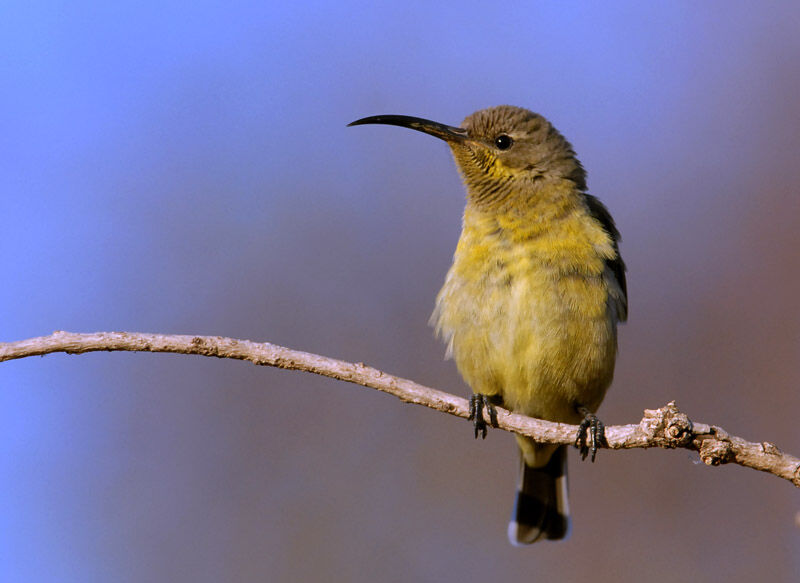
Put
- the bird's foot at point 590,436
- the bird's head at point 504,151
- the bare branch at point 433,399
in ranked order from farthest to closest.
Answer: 1. the bird's head at point 504,151
2. the bird's foot at point 590,436
3. the bare branch at point 433,399

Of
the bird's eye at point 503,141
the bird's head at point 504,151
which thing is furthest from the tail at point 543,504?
the bird's eye at point 503,141

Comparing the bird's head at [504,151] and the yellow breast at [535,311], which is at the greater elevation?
the bird's head at [504,151]

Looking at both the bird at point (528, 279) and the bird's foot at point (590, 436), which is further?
the bird at point (528, 279)

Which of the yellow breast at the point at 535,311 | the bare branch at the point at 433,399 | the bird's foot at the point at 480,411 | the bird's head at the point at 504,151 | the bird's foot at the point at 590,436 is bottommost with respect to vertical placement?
the bare branch at the point at 433,399

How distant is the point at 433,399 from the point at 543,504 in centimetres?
288

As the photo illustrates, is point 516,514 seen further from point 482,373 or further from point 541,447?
point 482,373

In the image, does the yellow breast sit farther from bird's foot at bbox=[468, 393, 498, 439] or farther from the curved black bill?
the curved black bill

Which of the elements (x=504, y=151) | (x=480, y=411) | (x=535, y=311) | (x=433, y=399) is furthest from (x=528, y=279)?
(x=433, y=399)

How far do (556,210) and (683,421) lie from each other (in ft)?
7.68

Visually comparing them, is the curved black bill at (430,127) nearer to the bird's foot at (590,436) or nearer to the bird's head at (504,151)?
the bird's head at (504,151)

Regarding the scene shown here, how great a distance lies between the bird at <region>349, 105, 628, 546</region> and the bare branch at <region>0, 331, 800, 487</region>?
632 mm

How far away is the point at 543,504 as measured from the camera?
21.1 feet

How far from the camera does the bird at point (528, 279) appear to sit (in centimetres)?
498

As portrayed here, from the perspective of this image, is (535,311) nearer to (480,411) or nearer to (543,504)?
(480,411)
